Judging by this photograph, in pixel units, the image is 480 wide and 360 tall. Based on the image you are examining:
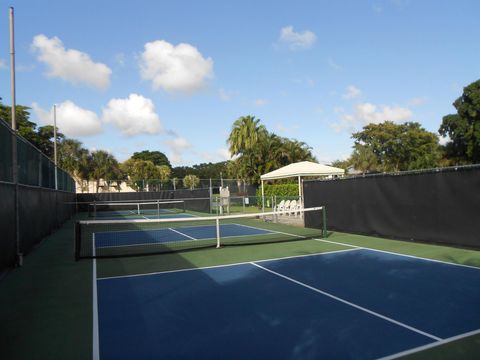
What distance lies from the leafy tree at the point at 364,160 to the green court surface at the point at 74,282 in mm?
46164

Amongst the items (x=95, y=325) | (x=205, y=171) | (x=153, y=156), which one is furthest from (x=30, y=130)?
(x=153, y=156)

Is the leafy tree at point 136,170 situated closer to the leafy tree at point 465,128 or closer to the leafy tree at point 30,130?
the leafy tree at point 30,130

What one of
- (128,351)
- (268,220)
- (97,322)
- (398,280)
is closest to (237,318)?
(128,351)

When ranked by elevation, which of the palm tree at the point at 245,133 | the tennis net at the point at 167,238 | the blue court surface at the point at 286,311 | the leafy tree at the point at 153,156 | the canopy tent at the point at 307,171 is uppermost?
the leafy tree at the point at 153,156

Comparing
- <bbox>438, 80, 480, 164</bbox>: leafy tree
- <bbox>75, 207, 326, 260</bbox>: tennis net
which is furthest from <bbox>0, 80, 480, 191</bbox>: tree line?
<bbox>75, 207, 326, 260</bbox>: tennis net

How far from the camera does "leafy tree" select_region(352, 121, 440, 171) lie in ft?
190

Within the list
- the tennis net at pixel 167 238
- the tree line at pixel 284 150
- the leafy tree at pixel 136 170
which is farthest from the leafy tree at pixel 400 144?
the tennis net at pixel 167 238

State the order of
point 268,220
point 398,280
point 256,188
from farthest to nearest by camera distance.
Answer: point 256,188, point 268,220, point 398,280

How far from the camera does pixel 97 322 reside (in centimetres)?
546

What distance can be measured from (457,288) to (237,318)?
390 centimetres

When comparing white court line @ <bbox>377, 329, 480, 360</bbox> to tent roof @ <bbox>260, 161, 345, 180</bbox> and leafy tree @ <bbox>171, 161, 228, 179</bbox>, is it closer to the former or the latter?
tent roof @ <bbox>260, 161, 345, 180</bbox>

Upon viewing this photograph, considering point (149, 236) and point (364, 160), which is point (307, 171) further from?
point (364, 160)

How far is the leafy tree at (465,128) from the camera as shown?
42.8 metres

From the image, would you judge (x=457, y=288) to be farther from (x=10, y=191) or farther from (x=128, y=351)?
(x=10, y=191)
